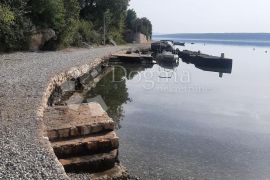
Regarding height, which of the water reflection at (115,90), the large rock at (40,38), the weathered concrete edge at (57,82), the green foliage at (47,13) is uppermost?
the green foliage at (47,13)

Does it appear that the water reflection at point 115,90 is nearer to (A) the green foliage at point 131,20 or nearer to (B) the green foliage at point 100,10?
(B) the green foliage at point 100,10

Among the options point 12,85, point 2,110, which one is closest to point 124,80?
point 12,85

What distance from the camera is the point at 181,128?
510 inches

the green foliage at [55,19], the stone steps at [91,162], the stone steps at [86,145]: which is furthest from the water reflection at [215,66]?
the stone steps at [91,162]

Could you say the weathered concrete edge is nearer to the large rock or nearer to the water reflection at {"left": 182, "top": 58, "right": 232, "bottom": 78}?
the large rock

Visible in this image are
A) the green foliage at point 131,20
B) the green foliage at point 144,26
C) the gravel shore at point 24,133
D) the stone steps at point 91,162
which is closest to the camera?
the gravel shore at point 24,133

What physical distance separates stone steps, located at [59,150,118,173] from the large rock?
21263 mm

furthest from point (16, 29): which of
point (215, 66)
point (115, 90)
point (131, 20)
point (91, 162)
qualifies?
point (131, 20)

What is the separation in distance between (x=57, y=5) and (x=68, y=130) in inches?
934

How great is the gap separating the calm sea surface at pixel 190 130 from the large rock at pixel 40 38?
711 centimetres

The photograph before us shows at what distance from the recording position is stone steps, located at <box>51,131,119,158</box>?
7.52 meters

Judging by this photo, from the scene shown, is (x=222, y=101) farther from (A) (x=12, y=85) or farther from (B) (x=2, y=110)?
(B) (x=2, y=110)

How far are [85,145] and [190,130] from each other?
5.86m

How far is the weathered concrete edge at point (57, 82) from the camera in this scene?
6562mm
